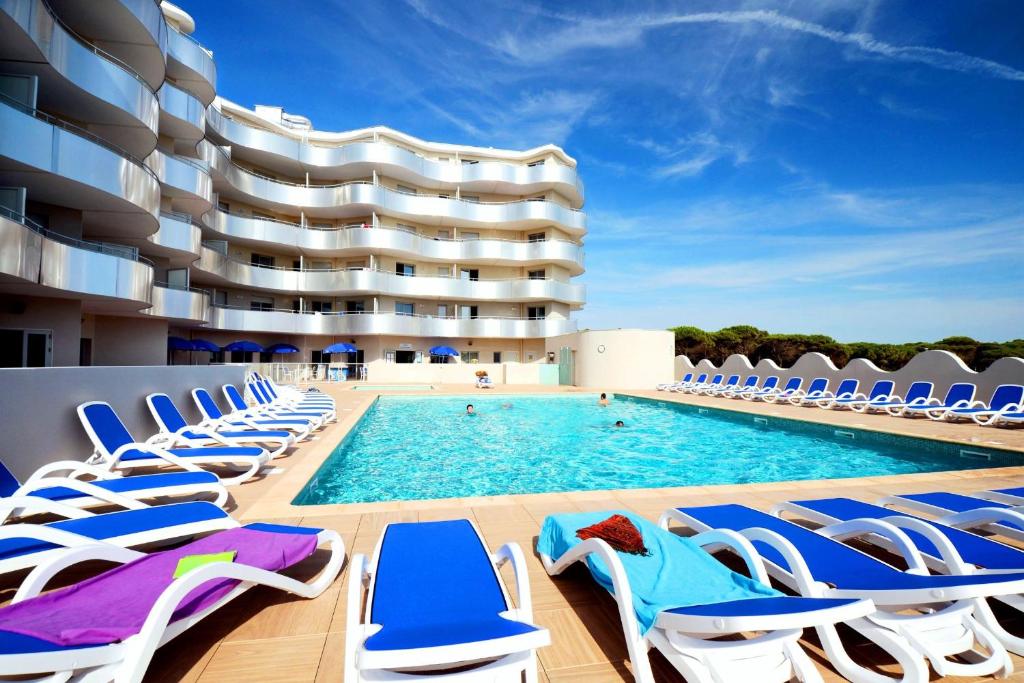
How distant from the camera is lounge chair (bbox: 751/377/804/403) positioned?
18392 millimetres

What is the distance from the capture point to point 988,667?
2521mm

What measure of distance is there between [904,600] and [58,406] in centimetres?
896

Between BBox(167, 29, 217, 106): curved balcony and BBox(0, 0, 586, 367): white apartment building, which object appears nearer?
BBox(0, 0, 586, 367): white apartment building

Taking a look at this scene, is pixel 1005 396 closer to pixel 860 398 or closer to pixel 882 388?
pixel 882 388

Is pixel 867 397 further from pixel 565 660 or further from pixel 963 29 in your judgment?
pixel 565 660

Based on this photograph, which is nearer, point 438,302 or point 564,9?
point 564,9

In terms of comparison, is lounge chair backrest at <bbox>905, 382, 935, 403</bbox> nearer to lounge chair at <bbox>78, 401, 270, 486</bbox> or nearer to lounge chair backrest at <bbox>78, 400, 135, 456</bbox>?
lounge chair at <bbox>78, 401, 270, 486</bbox>

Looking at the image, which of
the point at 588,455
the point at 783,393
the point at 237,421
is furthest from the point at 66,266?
the point at 783,393

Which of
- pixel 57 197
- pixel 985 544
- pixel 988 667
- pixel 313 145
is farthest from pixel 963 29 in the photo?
pixel 313 145

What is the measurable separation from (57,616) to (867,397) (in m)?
21.2

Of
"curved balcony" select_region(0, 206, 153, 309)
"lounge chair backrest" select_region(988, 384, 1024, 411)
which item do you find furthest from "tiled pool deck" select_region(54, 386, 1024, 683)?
"lounge chair backrest" select_region(988, 384, 1024, 411)

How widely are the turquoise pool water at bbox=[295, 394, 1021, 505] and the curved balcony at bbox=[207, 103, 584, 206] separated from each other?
21484 millimetres

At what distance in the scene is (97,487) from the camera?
4.36 meters

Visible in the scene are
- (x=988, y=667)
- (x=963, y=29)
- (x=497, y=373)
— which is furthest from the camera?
(x=497, y=373)
